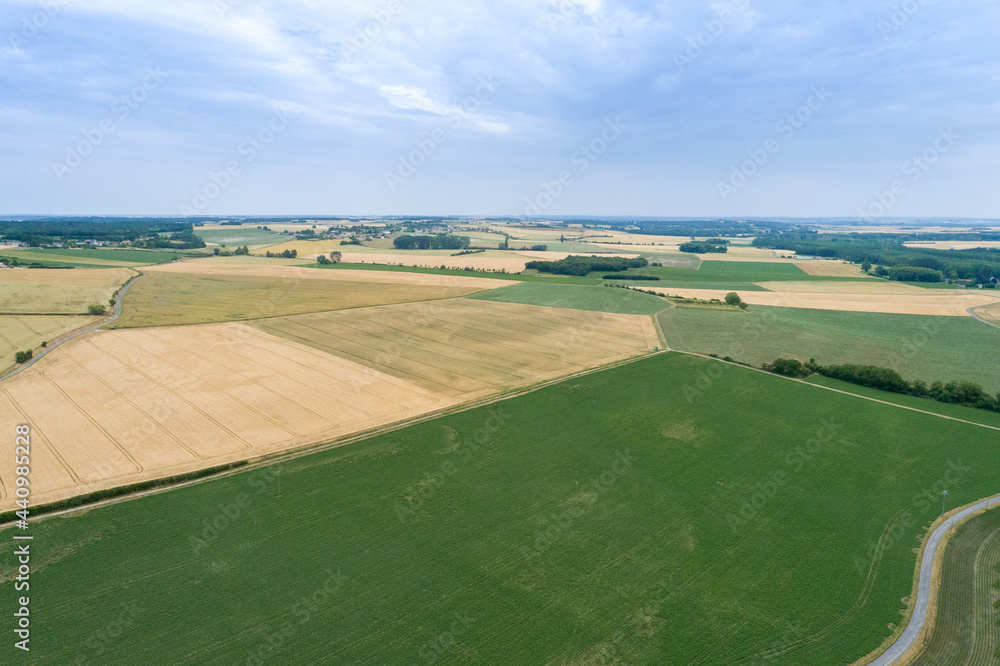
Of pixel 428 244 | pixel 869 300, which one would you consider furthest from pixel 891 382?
pixel 428 244

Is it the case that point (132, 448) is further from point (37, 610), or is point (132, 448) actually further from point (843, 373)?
point (843, 373)

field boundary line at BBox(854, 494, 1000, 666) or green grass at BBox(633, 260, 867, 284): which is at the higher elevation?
green grass at BBox(633, 260, 867, 284)

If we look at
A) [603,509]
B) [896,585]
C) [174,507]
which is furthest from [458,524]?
[896,585]

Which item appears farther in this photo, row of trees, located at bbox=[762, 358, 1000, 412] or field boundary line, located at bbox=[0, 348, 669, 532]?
row of trees, located at bbox=[762, 358, 1000, 412]

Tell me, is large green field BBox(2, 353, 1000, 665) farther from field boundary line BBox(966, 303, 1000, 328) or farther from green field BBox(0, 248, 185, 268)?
green field BBox(0, 248, 185, 268)

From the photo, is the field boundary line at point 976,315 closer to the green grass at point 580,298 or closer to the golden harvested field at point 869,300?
the golden harvested field at point 869,300

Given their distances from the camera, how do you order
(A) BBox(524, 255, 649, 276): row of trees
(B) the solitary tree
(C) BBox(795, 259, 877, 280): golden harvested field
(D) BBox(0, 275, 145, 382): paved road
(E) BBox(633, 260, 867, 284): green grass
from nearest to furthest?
(D) BBox(0, 275, 145, 382): paved road
(B) the solitary tree
(E) BBox(633, 260, 867, 284): green grass
(C) BBox(795, 259, 877, 280): golden harvested field
(A) BBox(524, 255, 649, 276): row of trees

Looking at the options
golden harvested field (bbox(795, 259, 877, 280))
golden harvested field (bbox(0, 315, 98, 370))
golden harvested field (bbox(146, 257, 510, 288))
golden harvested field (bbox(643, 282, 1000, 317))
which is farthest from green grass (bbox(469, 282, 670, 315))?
golden harvested field (bbox(795, 259, 877, 280))
